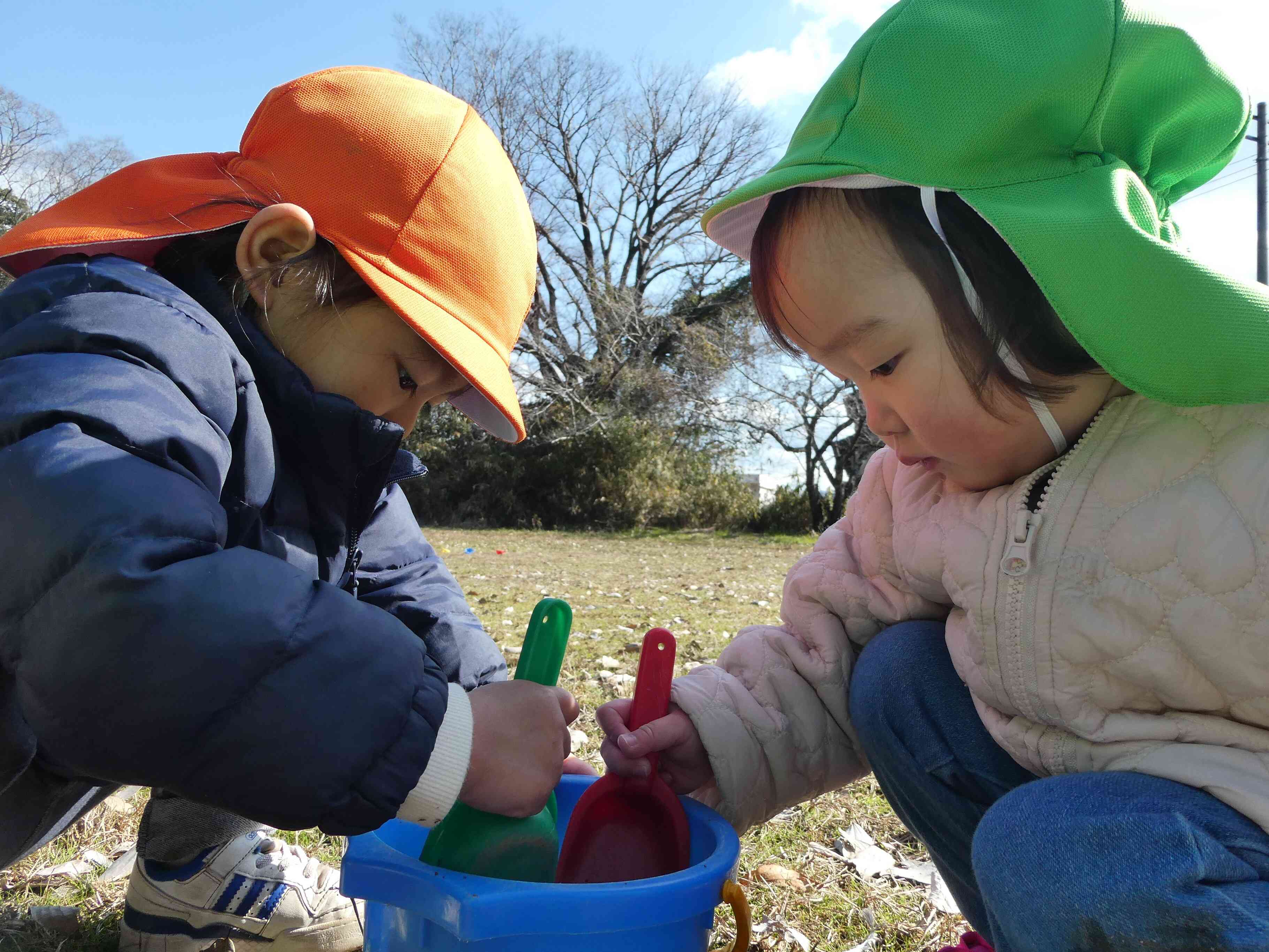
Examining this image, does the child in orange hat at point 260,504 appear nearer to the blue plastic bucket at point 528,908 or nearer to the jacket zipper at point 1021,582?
Answer: the blue plastic bucket at point 528,908

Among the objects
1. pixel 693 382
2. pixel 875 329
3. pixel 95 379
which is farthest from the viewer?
pixel 693 382

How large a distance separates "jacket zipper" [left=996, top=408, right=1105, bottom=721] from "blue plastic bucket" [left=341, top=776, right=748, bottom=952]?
0.44 meters

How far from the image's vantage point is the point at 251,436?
1338 mm

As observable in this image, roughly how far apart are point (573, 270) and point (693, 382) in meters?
4.07

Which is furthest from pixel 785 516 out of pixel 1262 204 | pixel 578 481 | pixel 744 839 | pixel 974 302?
pixel 974 302

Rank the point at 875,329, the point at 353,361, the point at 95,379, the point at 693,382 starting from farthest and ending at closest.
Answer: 1. the point at 693,382
2. the point at 353,361
3. the point at 875,329
4. the point at 95,379

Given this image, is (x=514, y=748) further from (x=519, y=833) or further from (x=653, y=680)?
(x=653, y=680)

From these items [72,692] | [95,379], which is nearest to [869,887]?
[72,692]

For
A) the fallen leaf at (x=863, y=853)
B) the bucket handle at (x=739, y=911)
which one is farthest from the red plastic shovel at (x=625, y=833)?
the fallen leaf at (x=863, y=853)

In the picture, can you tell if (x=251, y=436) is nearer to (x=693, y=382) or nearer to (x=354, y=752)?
(x=354, y=752)

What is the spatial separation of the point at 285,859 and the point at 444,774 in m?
0.72

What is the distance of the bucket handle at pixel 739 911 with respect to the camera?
1044 millimetres

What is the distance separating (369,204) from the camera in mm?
1530

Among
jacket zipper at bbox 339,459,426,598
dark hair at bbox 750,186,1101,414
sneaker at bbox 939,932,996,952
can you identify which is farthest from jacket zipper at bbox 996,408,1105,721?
jacket zipper at bbox 339,459,426,598
